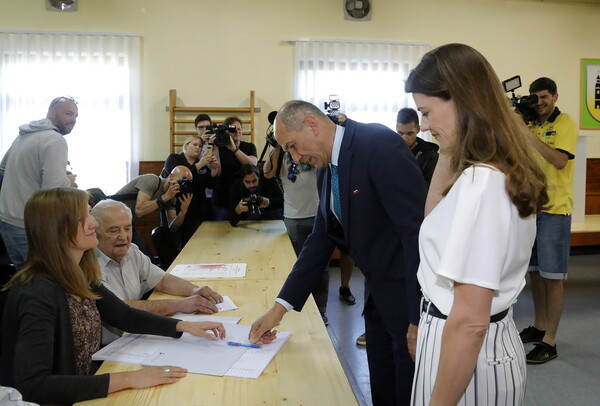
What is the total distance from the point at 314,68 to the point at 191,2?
1501 mm

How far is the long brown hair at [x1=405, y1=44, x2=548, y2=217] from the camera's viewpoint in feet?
2.84

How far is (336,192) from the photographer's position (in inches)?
64.4

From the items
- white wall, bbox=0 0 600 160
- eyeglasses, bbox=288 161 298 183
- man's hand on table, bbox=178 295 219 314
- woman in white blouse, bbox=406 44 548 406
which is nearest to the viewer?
woman in white blouse, bbox=406 44 548 406

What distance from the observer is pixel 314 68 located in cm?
572

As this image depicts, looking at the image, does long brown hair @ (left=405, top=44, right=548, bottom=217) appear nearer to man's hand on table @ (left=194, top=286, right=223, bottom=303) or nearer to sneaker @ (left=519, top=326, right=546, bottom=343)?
man's hand on table @ (left=194, top=286, right=223, bottom=303)

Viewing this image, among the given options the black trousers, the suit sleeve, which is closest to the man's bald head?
the suit sleeve

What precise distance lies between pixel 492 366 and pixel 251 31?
5.29 metres

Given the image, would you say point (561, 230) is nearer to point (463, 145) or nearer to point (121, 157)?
point (463, 145)

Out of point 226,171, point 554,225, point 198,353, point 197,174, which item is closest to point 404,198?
point 198,353

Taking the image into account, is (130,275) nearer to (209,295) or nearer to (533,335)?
(209,295)

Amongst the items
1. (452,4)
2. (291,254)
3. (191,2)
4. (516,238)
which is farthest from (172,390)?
(452,4)

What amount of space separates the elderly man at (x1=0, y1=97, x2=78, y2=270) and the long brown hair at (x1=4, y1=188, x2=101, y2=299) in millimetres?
1719

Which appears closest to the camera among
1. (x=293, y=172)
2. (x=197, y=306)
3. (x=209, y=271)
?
(x=197, y=306)

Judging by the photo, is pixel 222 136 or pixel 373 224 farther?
pixel 222 136
